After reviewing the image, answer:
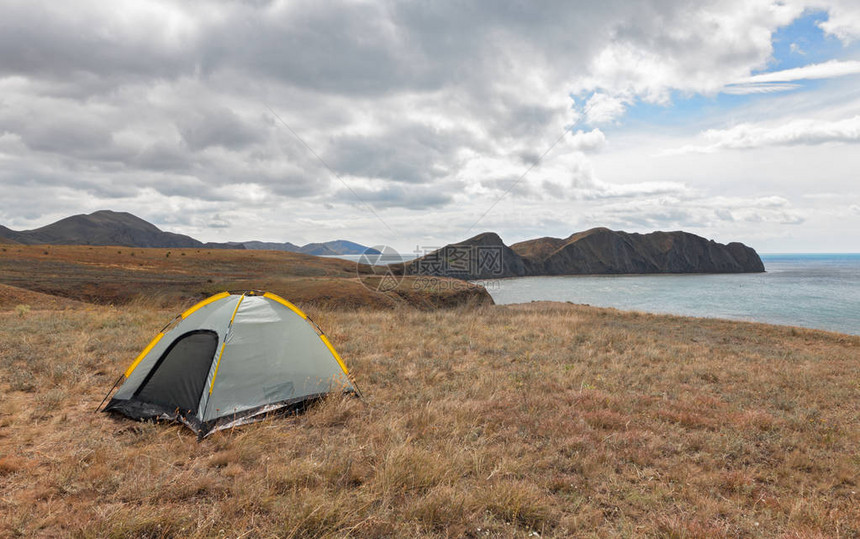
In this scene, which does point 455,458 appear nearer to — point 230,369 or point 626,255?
A: point 230,369

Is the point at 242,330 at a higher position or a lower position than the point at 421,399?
higher

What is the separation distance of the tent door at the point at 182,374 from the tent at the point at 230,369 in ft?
0.05

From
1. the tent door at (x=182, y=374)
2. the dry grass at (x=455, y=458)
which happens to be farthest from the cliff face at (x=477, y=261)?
the tent door at (x=182, y=374)

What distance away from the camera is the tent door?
6.09 metres

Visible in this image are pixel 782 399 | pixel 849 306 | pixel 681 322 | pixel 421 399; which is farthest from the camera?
pixel 849 306

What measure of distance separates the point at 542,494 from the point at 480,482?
74 centimetres

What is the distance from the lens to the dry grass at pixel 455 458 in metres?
3.84

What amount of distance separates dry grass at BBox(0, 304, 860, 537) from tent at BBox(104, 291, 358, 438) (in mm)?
386

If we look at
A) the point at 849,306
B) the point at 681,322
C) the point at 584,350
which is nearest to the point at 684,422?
the point at 584,350

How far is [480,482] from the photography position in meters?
4.51

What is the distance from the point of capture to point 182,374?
633 centimetres

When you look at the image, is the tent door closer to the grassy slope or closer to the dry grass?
the dry grass

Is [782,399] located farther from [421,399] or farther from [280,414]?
[280,414]

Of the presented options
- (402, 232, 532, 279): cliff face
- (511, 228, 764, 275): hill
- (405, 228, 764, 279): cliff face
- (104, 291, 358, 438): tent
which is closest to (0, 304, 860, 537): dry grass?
(104, 291, 358, 438): tent
